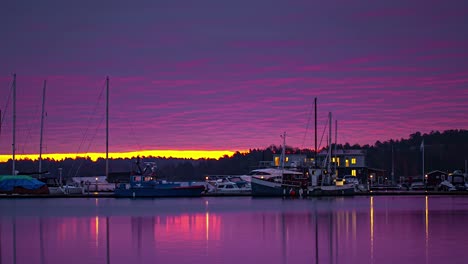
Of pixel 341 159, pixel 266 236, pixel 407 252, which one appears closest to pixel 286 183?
pixel 341 159

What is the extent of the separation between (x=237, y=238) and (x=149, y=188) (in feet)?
193

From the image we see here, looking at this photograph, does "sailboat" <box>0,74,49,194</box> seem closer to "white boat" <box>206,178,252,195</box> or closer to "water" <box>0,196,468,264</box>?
"white boat" <box>206,178,252,195</box>

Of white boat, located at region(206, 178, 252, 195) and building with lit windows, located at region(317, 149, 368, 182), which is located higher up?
building with lit windows, located at region(317, 149, 368, 182)

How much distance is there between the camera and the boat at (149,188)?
3897 inches

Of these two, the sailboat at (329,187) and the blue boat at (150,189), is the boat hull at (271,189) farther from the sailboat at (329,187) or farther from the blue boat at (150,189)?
the blue boat at (150,189)

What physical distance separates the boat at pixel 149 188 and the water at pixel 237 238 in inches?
1438

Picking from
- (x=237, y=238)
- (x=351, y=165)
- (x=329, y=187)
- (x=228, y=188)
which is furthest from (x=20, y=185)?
(x=237, y=238)

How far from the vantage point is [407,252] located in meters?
33.7

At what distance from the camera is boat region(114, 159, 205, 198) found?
98988 millimetres

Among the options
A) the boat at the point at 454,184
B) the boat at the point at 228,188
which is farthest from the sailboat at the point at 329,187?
the boat at the point at 454,184

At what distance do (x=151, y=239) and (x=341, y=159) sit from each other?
110 metres

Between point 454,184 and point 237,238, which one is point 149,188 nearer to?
point 454,184

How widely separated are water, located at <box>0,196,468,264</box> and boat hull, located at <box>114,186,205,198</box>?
1436 inches

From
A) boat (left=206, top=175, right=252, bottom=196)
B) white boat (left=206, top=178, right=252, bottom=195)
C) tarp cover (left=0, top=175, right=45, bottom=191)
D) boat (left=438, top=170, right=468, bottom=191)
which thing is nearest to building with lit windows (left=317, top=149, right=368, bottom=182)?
boat (left=438, top=170, right=468, bottom=191)
